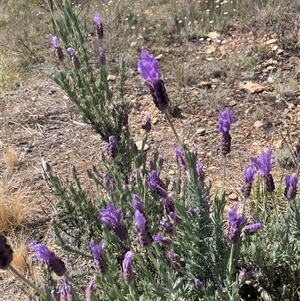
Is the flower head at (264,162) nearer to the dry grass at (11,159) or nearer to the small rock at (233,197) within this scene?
the small rock at (233,197)

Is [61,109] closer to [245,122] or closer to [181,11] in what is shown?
[245,122]

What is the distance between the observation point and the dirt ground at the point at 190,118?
2.91m

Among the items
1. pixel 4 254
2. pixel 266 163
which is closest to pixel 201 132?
pixel 266 163

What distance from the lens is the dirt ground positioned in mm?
2906

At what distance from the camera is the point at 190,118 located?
3.29 m

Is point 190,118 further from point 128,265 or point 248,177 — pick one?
point 128,265

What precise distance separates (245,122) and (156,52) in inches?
60.8

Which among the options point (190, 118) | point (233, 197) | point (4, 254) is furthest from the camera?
point (190, 118)

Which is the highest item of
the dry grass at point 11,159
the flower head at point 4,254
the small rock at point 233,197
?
the flower head at point 4,254

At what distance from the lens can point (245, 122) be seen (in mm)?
3162

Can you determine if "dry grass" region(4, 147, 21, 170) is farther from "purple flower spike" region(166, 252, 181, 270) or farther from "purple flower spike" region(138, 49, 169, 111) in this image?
"purple flower spike" region(138, 49, 169, 111)

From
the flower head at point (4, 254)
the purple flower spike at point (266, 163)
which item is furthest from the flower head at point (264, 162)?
the flower head at point (4, 254)

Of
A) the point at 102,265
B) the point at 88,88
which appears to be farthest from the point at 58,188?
→ the point at 102,265

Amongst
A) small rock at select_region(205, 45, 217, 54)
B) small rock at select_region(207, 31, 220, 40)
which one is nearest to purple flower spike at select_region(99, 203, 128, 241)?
small rock at select_region(205, 45, 217, 54)
